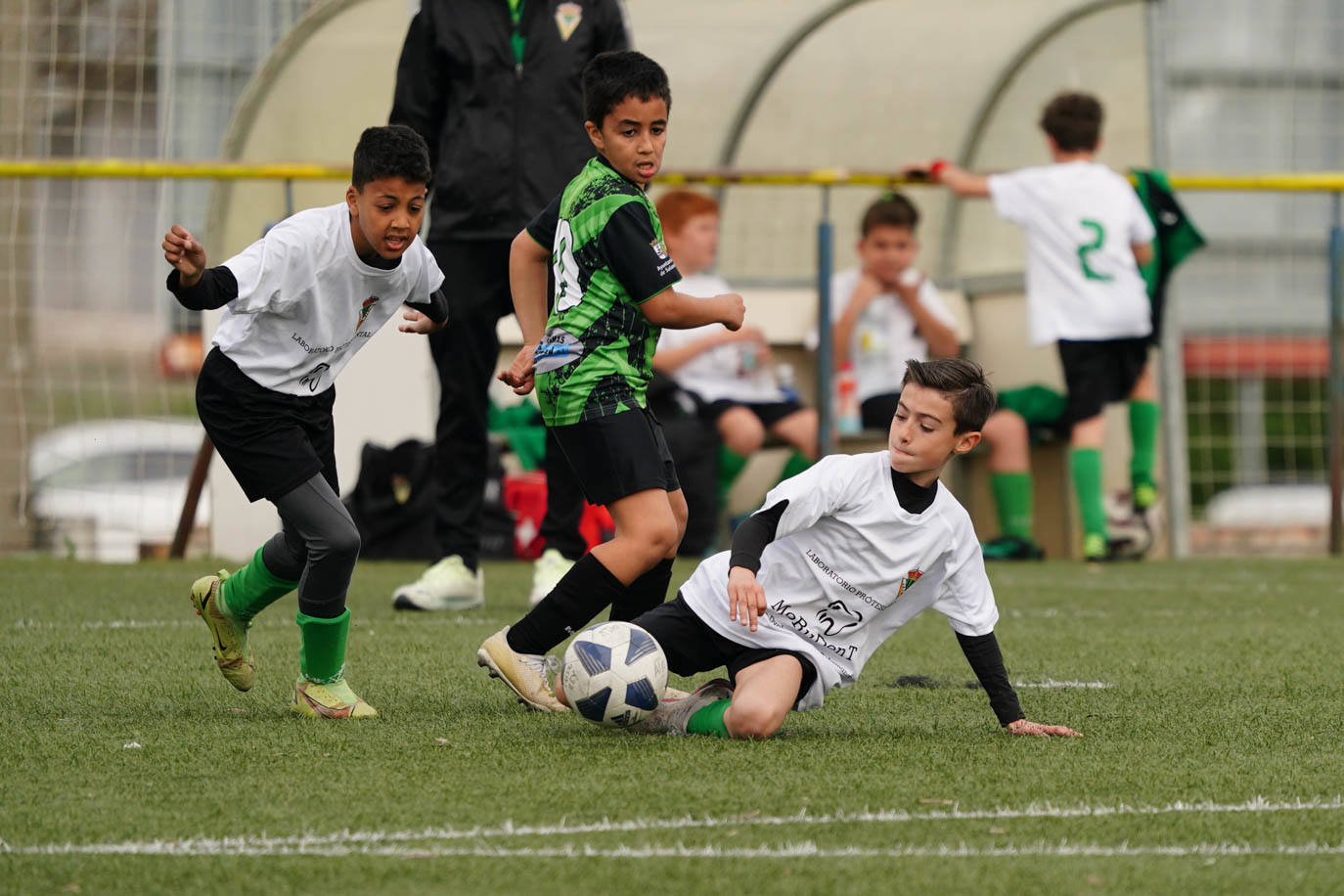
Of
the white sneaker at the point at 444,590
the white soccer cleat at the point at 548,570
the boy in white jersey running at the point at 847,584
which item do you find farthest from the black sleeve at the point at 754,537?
the white sneaker at the point at 444,590

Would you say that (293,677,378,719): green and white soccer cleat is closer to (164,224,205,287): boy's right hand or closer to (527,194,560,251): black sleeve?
(164,224,205,287): boy's right hand

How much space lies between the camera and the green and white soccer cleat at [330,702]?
4.08m

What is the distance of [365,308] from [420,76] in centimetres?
223

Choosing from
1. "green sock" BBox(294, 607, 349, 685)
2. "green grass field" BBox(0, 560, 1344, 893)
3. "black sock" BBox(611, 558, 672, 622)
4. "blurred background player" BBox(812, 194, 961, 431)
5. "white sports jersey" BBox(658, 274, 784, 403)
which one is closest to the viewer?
"green grass field" BBox(0, 560, 1344, 893)

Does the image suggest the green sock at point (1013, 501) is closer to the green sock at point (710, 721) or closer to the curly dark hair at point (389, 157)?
the green sock at point (710, 721)

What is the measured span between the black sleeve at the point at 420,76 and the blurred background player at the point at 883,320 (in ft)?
10.3

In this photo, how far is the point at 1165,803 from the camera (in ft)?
10.4

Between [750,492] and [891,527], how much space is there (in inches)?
215

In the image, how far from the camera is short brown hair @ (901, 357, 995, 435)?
154 inches

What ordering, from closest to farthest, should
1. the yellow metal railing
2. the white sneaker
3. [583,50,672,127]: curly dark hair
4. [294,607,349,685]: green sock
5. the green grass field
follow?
the green grass field < [294,607,349,685]: green sock < [583,50,672,127]: curly dark hair < the white sneaker < the yellow metal railing

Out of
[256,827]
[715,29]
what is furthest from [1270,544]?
[256,827]

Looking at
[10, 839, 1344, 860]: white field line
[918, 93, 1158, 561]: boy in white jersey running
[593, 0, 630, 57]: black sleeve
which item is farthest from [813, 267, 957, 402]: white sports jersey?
[10, 839, 1344, 860]: white field line

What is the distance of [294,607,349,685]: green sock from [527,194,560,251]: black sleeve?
1029 millimetres

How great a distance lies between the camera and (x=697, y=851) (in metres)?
2.77
